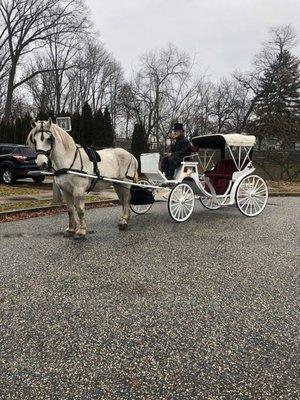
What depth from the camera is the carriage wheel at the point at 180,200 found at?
26.5ft

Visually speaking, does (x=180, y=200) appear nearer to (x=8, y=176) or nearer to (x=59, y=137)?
(x=59, y=137)

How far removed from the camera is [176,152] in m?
8.61

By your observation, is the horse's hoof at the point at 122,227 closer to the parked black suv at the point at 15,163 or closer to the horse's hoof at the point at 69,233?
the horse's hoof at the point at 69,233

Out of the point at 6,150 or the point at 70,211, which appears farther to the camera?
the point at 6,150

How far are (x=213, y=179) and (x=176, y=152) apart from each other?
1.69 meters

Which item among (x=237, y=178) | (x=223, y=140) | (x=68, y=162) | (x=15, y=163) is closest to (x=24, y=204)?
(x=68, y=162)

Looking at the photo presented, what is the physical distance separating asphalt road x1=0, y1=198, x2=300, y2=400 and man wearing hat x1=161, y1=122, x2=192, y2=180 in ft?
8.43

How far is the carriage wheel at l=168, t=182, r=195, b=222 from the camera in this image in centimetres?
807

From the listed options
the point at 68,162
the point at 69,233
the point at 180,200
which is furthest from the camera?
the point at 180,200

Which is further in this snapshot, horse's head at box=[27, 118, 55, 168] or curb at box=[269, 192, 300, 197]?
curb at box=[269, 192, 300, 197]

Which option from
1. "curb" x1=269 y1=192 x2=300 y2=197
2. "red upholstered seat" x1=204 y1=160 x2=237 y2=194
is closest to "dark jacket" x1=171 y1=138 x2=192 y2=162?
"red upholstered seat" x1=204 y1=160 x2=237 y2=194

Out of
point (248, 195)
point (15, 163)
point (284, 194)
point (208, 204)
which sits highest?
point (15, 163)

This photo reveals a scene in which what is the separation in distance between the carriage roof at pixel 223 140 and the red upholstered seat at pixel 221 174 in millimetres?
509

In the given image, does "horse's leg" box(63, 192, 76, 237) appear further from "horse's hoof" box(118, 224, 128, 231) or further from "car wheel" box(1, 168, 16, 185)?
"car wheel" box(1, 168, 16, 185)
